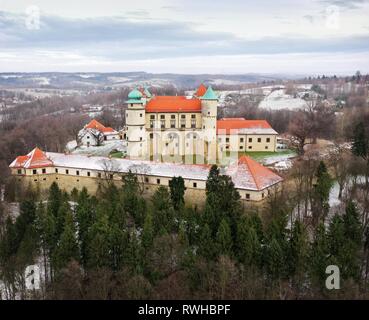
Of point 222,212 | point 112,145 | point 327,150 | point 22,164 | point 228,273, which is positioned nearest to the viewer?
point 228,273

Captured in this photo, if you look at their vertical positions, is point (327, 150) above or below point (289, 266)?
above

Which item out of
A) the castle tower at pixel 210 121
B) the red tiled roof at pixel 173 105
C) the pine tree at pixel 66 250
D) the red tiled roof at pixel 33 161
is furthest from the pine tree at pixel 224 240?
the red tiled roof at pixel 173 105

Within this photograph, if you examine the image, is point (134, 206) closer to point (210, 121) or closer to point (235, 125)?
point (210, 121)

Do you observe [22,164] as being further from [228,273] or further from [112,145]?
[228,273]

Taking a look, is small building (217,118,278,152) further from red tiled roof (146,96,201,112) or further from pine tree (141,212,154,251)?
pine tree (141,212,154,251)
